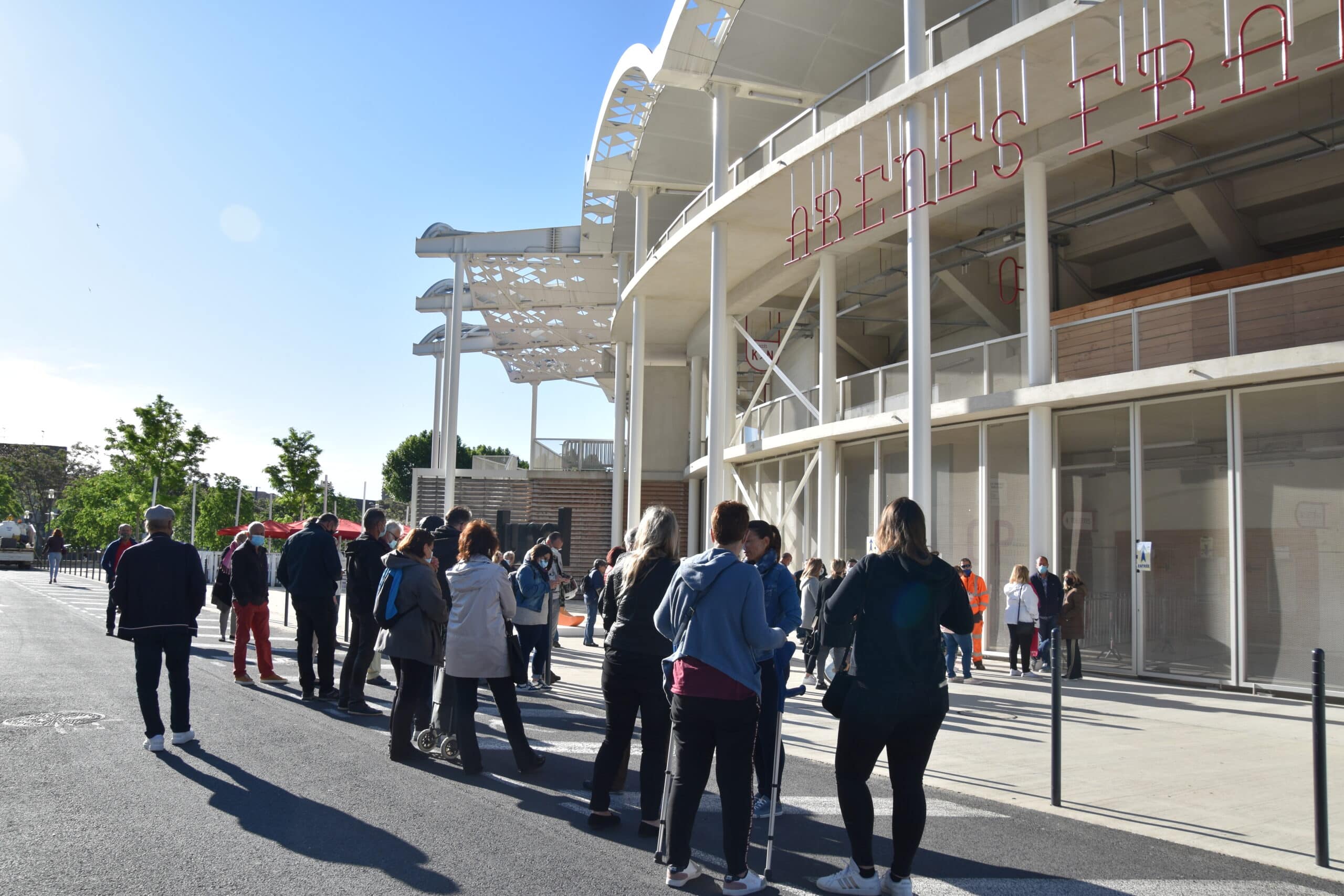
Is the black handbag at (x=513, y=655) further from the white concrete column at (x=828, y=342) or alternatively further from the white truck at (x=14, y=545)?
the white truck at (x=14, y=545)

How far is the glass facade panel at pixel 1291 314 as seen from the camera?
12.3 m

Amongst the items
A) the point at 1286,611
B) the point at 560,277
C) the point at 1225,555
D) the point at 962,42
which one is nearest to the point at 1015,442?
the point at 1225,555

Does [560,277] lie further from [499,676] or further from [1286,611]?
[499,676]

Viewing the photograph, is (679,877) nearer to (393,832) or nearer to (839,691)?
(839,691)

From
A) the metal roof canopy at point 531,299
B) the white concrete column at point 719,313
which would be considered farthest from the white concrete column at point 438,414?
the white concrete column at point 719,313

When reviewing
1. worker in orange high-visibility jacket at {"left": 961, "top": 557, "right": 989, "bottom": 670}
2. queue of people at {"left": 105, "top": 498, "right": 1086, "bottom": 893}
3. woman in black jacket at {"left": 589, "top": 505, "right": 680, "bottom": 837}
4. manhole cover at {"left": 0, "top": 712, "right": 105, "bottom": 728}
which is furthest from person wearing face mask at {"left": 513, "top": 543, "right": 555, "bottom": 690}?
worker in orange high-visibility jacket at {"left": 961, "top": 557, "right": 989, "bottom": 670}

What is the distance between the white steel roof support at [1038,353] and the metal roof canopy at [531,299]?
2009cm

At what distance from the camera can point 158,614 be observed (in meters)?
7.41

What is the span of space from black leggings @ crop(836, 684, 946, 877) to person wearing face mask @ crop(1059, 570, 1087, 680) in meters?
10.2

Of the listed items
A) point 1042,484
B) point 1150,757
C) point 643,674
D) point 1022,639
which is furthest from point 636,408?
point 643,674

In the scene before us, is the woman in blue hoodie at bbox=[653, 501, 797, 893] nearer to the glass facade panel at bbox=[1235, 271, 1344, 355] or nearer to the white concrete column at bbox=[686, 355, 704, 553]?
the glass facade panel at bbox=[1235, 271, 1344, 355]

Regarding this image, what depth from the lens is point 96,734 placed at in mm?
7645

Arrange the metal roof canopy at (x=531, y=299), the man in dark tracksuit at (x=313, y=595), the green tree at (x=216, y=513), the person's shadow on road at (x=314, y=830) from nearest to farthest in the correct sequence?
the person's shadow on road at (x=314, y=830)
the man in dark tracksuit at (x=313, y=595)
the metal roof canopy at (x=531, y=299)
the green tree at (x=216, y=513)

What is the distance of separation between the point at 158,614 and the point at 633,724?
14.0 feet
